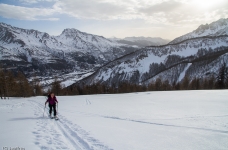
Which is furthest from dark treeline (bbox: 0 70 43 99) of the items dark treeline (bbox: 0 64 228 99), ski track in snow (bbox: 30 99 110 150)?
ski track in snow (bbox: 30 99 110 150)

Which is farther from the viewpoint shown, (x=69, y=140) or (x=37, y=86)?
(x=37, y=86)

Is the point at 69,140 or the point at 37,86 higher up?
the point at 37,86

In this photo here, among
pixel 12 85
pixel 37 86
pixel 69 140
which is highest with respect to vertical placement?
pixel 12 85

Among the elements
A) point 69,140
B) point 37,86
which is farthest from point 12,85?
point 69,140

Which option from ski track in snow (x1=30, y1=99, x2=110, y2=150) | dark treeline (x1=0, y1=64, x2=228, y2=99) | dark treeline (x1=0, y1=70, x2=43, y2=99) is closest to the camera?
ski track in snow (x1=30, y1=99, x2=110, y2=150)

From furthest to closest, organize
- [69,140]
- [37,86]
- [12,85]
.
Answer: [37,86], [12,85], [69,140]

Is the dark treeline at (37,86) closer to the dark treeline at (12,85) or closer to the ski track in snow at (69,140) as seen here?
the dark treeline at (12,85)

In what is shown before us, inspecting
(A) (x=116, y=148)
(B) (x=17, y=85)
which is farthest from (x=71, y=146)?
(B) (x=17, y=85)

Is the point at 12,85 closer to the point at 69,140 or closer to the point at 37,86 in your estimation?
the point at 37,86

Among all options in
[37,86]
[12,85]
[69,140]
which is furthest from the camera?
[37,86]

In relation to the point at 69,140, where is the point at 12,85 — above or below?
above

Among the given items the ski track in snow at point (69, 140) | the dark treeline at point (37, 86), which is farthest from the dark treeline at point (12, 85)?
the ski track in snow at point (69, 140)

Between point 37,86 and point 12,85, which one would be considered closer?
point 12,85

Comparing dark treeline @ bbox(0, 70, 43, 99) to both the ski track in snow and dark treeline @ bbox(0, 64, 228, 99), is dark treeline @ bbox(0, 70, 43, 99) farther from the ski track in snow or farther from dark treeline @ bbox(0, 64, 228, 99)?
the ski track in snow
